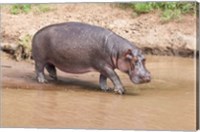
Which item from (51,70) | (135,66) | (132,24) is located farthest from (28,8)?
(135,66)

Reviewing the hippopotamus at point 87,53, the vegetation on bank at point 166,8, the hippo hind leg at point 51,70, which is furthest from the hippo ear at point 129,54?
the hippo hind leg at point 51,70

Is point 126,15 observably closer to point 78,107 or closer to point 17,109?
point 78,107

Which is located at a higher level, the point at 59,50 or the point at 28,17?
the point at 28,17

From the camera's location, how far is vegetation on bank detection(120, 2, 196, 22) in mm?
2750

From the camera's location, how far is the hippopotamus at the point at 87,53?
9.35 feet

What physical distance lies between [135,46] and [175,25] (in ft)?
0.80

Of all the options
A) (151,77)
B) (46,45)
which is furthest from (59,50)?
(151,77)

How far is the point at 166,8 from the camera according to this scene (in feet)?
9.20

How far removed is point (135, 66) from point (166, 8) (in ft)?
1.13

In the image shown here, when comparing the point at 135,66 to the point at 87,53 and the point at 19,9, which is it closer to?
the point at 87,53

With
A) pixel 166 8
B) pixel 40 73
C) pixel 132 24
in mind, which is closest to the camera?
pixel 166 8

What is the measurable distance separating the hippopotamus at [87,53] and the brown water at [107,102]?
0.04 meters

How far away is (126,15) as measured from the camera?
2898mm

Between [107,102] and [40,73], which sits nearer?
[107,102]
